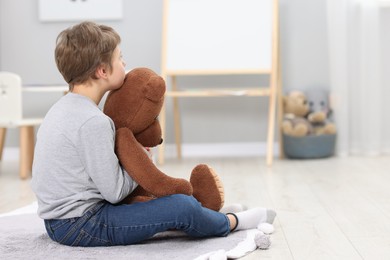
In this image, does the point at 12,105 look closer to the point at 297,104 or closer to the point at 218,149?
the point at 218,149

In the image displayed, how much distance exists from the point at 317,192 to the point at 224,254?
1086mm

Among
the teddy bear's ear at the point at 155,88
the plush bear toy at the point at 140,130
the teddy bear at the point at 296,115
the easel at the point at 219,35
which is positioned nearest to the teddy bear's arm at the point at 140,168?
the plush bear toy at the point at 140,130

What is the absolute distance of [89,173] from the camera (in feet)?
5.18

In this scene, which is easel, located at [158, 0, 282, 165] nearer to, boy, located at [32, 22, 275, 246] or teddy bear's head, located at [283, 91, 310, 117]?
teddy bear's head, located at [283, 91, 310, 117]

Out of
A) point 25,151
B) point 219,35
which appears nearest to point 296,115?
point 219,35

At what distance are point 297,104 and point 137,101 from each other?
225 centimetres

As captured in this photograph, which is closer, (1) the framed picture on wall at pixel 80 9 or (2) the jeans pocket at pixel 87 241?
(2) the jeans pocket at pixel 87 241

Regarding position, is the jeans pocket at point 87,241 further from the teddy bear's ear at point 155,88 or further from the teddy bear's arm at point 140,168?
the teddy bear's ear at point 155,88

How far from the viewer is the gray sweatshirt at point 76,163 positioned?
1558 millimetres

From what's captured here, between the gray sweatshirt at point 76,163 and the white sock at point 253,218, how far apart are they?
14.1 inches

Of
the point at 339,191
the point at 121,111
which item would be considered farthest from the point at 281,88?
the point at 121,111

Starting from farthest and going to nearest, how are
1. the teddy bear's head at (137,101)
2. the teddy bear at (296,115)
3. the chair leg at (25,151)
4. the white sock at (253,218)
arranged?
the teddy bear at (296,115) → the chair leg at (25,151) → the white sock at (253,218) → the teddy bear's head at (137,101)

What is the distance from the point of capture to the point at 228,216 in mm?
1795

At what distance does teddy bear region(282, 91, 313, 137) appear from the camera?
3.73 metres
